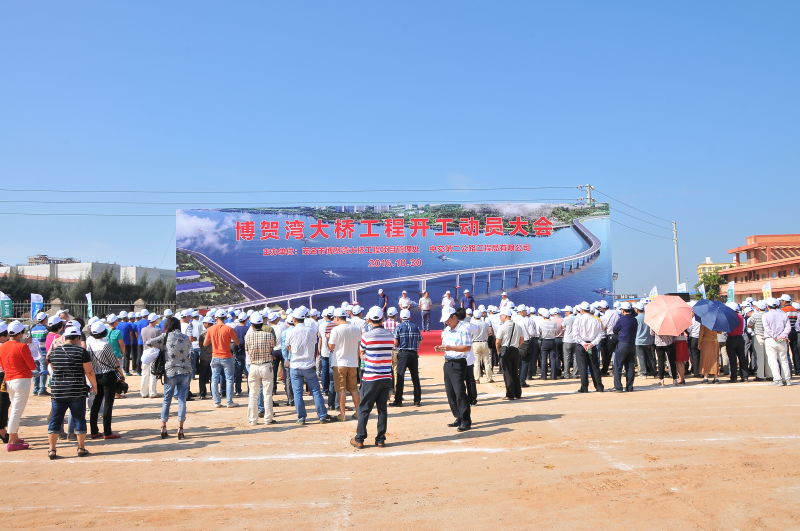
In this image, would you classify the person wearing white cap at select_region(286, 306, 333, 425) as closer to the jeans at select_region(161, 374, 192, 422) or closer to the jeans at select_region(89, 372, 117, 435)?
the jeans at select_region(161, 374, 192, 422)

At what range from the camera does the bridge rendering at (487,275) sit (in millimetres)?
27906

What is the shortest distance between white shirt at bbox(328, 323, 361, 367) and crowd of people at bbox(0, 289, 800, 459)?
2 cm

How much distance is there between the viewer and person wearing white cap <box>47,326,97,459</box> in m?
7.46

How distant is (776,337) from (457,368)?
291 inches

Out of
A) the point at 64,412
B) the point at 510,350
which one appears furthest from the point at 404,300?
the point at 64,412

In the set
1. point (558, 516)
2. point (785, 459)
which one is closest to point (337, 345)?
point (558, 516)

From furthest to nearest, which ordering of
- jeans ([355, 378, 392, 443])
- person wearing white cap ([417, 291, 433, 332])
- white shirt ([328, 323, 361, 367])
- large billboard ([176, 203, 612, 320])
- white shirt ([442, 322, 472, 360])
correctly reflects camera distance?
large billboard ([176, 203, 612, 320]) < person wearing white cap ([417, 291, 433, 332]) < white shirt ([328, 323, 361, 367]) < white shirt ([442, 322, 472, 360]) < jeans ([355, 378, 392, 443])

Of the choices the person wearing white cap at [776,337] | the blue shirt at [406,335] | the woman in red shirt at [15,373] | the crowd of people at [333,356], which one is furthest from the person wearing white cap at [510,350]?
the woman in red shirt at [15,373]

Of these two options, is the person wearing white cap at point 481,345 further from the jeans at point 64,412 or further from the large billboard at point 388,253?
the large billboard at point 388,253

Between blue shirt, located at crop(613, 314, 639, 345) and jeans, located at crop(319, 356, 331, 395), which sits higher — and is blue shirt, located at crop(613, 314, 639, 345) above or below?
above

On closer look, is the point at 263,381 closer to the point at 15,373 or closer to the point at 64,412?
the point at 64,412

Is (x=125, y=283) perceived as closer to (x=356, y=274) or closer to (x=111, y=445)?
(x=356, y=274)

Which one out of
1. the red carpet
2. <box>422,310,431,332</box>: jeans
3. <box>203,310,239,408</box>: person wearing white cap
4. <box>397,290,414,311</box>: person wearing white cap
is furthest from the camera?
<box>422,310,431,332</box>: jeans

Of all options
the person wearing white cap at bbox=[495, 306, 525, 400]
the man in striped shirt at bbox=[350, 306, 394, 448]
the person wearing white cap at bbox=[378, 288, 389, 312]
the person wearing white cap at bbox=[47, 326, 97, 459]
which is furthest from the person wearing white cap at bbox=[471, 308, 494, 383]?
the person wearing white cap at bbox=[378, 288, 389, 312]
